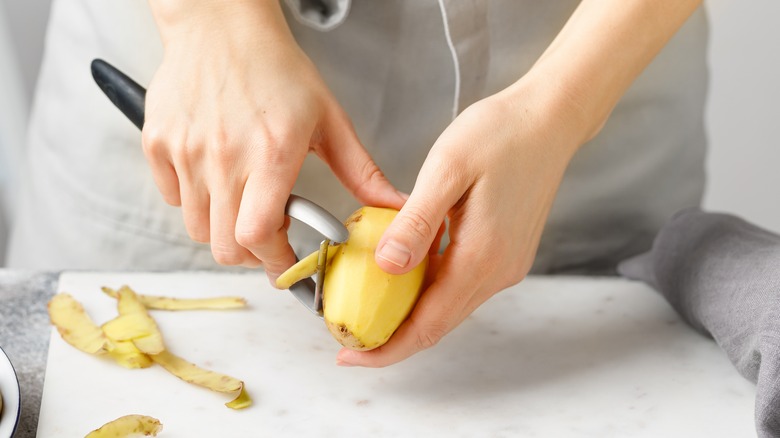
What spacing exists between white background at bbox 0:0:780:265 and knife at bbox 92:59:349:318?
85 cm

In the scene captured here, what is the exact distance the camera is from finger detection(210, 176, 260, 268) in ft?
2.23

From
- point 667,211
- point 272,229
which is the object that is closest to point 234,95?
point 272,229

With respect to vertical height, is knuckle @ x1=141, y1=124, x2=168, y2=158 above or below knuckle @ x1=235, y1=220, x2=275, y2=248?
above

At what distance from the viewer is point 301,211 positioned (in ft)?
2.15

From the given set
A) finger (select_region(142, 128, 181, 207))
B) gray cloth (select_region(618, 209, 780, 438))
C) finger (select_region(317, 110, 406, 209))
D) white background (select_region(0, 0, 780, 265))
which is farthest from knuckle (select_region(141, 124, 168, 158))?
white background (select_region(0, 0, 780, 265))

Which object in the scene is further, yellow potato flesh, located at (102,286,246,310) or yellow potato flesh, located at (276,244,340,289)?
yellow potato flesh, located at (102,286,246,310)

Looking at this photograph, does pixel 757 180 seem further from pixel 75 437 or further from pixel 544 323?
pixel 75 437

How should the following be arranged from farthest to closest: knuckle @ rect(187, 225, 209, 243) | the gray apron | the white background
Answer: the white background, the gray apron, knuckle @ rect(187, 225, 209, 243)

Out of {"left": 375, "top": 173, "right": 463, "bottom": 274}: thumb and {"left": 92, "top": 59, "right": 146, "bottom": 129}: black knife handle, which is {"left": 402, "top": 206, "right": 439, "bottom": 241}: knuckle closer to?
{"left": 375, "top": 173, "right": 463, "bottom": 274}: thumb

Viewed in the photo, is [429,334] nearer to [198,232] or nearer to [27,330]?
[198,232]

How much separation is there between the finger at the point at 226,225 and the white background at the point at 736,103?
0.97m

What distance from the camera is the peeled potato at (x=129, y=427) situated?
63 cm

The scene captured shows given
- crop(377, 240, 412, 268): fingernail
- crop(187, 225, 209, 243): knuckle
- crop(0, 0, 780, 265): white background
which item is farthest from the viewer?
crop(0, 0, 780, 265): white background

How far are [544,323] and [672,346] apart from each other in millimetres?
116
